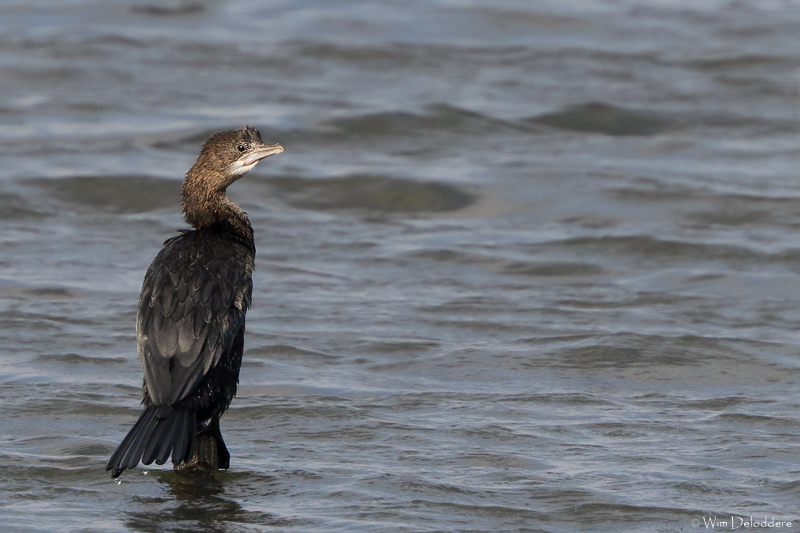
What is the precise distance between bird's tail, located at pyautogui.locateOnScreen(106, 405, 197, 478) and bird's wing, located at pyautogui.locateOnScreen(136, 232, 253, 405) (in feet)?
0.24

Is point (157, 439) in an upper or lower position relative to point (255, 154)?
lower

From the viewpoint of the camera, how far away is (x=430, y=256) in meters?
9.96

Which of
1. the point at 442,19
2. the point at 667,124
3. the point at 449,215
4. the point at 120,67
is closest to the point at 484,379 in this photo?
the point at 449,215

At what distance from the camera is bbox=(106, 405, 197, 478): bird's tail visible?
17.1 ft

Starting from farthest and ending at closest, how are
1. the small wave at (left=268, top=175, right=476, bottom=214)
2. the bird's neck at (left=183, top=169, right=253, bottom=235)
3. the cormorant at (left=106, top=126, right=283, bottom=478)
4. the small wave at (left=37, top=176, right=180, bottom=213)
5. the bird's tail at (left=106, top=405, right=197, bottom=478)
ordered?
the small wave at (left=268, top=175, right=476, bottom=214)
the small wave at (left=37, top=176, right=180, bottom=213)
the bird's neck at (left=183, top=169, right=253, bottom=235)
the cormorant at (left=106, top=126, right=283, bottom=478)
the bird's tail at (left=106, top=405, right=197, bottom=478)

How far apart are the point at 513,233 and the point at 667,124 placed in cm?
377

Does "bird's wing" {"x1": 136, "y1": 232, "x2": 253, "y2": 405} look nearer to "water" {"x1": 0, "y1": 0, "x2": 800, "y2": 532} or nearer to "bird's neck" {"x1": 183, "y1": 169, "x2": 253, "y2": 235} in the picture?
"bird's neck" {"x1": 183, "y1": 169, "x2": 253, "y2": 235}

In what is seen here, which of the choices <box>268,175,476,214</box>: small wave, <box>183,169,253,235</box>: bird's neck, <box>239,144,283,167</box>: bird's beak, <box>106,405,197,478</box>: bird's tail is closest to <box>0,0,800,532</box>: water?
<box>268,175,476,214</box>: small wave

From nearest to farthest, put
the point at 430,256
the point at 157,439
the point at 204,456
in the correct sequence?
the point at 157,439 → the point at 204,456 → the point at 430,256

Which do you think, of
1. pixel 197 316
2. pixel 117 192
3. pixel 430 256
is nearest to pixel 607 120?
pixel 430 256

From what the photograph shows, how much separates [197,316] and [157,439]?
2.30 feet

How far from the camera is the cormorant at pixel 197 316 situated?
5.45m

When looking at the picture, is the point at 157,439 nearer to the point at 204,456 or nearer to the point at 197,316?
the point at 204,456

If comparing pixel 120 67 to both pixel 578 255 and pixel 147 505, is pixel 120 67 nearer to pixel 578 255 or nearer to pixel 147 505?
pixel 578 255
